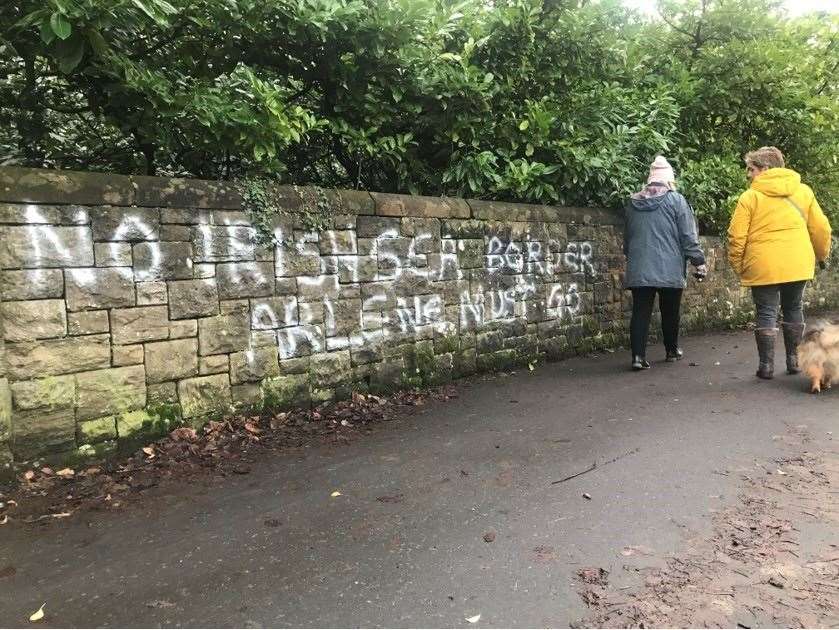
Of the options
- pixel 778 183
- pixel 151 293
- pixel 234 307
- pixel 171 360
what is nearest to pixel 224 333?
pixel 234 307

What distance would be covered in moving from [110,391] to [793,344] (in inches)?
225

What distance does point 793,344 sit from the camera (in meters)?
5.66

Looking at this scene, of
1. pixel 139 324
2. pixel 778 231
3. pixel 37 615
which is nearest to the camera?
pixel 37 615

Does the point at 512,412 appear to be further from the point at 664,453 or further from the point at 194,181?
the point at 194,181

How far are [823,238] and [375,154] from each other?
4.18 metres

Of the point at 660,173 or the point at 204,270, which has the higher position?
the point at 660,173

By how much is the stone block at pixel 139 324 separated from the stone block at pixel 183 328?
0.03 meters

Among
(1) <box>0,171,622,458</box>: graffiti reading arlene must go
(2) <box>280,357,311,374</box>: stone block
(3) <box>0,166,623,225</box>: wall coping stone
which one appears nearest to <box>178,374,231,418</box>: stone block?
(1) <box>0,171,622,458</box>: graffiti reading arlene must go

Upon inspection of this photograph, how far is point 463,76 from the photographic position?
17.9 ft

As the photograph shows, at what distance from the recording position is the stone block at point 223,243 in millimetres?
4020

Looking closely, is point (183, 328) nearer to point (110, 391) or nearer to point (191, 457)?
point (110, 391)

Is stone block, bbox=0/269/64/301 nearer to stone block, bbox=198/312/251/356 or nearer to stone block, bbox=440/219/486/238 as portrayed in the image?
stone block, bbox=198/312/251/356

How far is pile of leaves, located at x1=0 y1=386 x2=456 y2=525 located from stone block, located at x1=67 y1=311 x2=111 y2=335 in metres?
0.78

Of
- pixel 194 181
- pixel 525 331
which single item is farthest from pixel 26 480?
pixel 525 331
